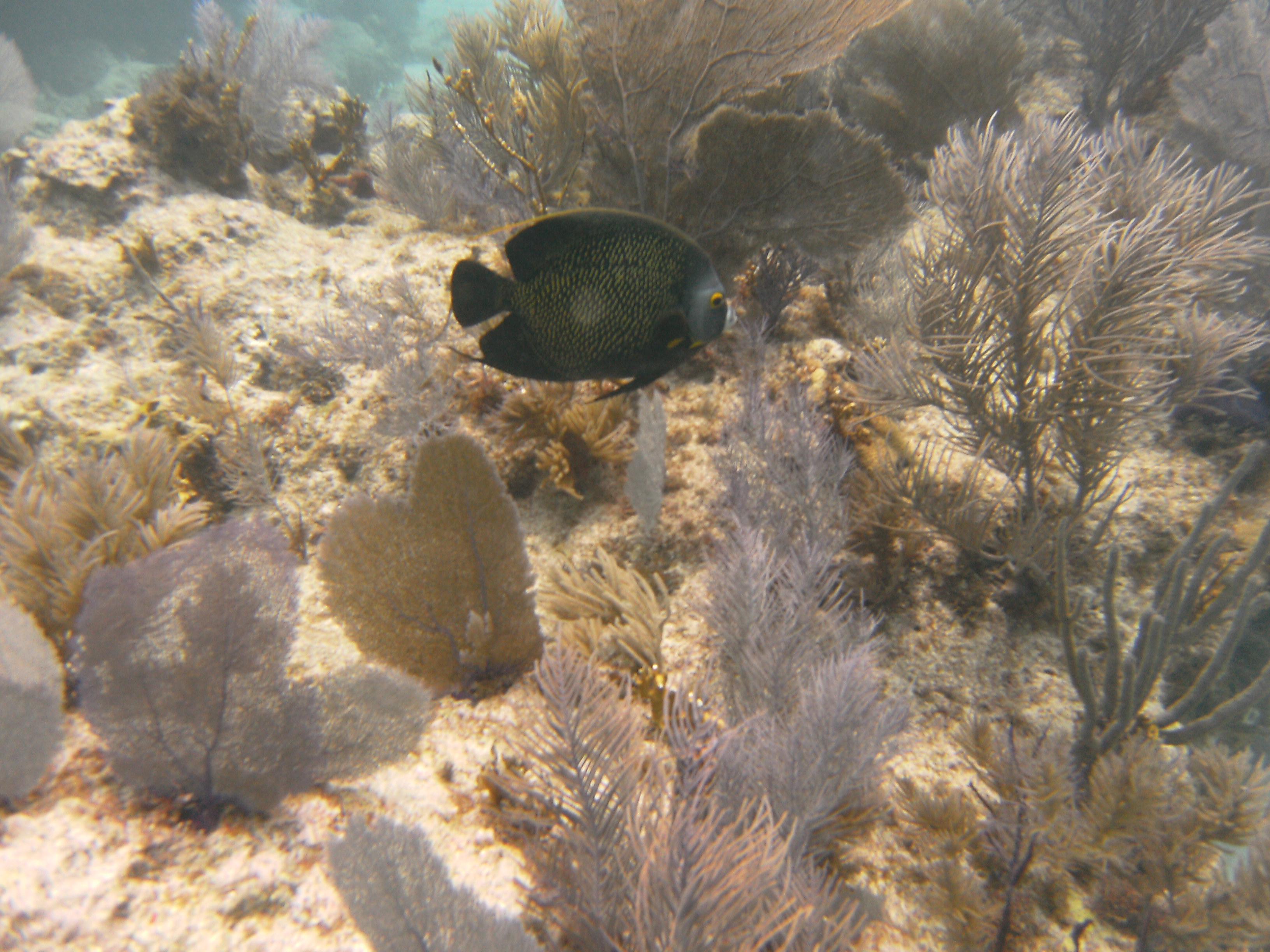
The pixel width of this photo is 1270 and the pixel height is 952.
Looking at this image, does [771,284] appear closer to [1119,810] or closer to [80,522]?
[1119,810]

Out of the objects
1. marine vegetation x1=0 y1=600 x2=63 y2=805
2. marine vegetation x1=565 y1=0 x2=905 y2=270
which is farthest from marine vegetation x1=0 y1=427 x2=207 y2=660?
marine vegetation x1=565 y1=0 x2=905 y2=270

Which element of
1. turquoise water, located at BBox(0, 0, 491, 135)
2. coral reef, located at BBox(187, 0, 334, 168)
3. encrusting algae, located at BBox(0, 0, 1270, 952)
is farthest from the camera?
turquoise water, located at BBox(0, 0, 491, 135)

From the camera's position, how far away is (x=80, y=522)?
2.47 meters

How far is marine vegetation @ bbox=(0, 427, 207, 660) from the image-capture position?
2.13 metres

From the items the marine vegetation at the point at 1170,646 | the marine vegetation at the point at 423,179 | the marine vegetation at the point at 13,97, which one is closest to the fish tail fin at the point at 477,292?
the marine vegetation at the point at 1170,646

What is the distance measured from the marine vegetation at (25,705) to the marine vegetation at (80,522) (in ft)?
1.09

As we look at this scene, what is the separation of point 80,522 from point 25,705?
3.95 feet

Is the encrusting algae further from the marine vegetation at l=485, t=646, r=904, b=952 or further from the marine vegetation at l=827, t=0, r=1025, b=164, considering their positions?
the marine vegetation at l=827, t=0, r=1025, b=164

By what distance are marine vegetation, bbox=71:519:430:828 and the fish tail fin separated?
1.19m

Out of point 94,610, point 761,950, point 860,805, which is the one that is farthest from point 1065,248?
point 94,610

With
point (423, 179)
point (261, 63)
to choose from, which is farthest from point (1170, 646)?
point (261, 63)

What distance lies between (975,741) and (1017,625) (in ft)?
3.03

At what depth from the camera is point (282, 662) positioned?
6.25ft

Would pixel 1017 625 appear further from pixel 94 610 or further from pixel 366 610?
pixel 94 610
